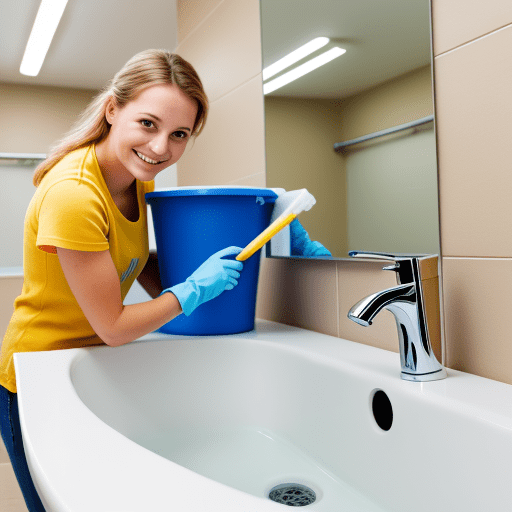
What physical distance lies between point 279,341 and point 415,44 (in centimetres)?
56

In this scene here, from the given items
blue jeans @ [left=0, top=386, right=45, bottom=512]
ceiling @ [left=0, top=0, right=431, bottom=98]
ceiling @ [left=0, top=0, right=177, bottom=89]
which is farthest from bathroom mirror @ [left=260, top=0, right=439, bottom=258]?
ceiling @ [left=0, top=0, right=177, bottom=89]

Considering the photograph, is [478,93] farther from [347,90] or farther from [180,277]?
[180,277]

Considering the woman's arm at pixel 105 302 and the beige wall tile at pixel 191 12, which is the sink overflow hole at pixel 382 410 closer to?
the woman's arm at pixel 105 302

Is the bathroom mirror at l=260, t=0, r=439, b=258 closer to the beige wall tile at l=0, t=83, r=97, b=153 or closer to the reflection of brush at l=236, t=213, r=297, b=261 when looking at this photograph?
the reflection of brush at l=236, t=213, r=297, b=261

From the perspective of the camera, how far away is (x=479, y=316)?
694mm

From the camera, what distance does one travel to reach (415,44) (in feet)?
2.60

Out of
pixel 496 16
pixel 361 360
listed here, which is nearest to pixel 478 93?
→ pixel 496 16

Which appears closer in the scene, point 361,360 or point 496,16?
point 496,16

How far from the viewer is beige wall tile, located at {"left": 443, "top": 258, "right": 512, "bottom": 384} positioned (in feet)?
2.17

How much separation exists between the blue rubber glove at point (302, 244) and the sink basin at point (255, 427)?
173 mm

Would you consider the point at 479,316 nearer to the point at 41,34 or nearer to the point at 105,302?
the point at 105,302

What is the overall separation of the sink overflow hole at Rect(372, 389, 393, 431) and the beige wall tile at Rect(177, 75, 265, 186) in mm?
730

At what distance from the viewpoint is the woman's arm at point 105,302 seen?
32.1 inches

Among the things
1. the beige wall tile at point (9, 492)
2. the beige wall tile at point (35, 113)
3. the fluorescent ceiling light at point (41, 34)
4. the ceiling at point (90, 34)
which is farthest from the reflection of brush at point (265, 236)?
the beige wall tile at point (35, 113)
